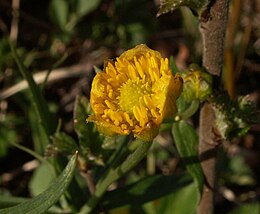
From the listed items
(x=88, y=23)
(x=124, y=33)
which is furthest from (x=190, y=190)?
(x=88, y=23)

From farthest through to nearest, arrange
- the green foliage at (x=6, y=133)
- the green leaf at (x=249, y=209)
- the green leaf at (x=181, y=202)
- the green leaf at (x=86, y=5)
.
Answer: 1. the green leaf at (x=86, y=5)
2. the green foliage at (x=6, y=133)
3. the green leaf at (x=249, y=209)
4. the green leaf at (x=181, y=202)

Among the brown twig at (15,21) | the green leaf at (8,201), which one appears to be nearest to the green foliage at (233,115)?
the green leaf at (8,201)

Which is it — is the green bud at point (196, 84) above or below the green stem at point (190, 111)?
above

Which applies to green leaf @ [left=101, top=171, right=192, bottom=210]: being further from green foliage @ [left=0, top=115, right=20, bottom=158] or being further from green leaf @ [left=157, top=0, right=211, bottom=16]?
green foliage @ [left=0, top=115, right=20, bottom=158]

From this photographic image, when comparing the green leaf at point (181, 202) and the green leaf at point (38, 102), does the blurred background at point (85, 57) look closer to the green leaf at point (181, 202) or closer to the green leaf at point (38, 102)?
the green leaf at point (181, 202)

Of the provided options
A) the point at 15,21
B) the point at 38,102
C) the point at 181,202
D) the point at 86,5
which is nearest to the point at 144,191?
the point at 181,202

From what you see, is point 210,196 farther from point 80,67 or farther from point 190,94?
point 80,67

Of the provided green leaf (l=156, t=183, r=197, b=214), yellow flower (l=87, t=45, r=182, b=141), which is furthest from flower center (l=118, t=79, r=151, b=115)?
green leaf (l=156, t=183, r=197, b=214)

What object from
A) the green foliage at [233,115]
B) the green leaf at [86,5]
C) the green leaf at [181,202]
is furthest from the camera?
the green leaf at [86,5]
